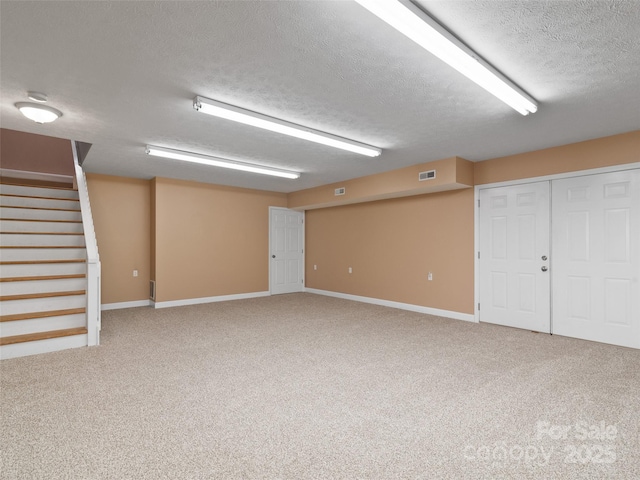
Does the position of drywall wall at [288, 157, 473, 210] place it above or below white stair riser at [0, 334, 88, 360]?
above

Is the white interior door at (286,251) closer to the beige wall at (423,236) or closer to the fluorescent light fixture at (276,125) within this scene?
the beige wall at (423,236)

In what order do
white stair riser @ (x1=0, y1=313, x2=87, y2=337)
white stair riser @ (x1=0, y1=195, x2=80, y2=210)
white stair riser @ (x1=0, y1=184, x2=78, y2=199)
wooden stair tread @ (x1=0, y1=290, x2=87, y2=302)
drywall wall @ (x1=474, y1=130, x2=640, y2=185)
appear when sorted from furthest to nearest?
white stair riser @ (x1=0, y1=184, x2=78, y2=199) → white stair riser @ (x1=0, y1=195, x2=80, y2=210) → drywall wall @ (x1=474, y1=130, x2=640, y2=185) → wooden stair tread @ (x1=0, y1=290, x2=87, y2=302) → white stair riser @ (x1=0, y1=313, x2=87, y2=337)

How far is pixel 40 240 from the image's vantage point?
479 centimetres

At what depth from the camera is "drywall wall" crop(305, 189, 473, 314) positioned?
554cm

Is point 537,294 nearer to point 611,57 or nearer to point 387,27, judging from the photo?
point 611,57

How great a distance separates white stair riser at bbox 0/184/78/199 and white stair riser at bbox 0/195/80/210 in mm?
205

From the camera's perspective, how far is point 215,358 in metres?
3.65

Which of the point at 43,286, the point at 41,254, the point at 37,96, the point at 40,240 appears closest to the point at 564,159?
the point at 37,96

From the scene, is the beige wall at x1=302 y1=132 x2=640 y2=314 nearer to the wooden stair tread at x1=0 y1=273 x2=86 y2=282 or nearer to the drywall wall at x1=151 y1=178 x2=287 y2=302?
the drywall wall at x1=151 y1=178 x2=287 y2=302

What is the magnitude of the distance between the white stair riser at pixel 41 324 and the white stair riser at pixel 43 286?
17.5 inches

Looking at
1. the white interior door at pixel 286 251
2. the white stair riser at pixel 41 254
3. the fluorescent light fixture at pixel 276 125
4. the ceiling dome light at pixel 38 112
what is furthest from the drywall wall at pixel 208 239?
the fluorescent light fixture at pixel 276 125

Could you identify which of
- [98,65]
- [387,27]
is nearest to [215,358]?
[98,65]

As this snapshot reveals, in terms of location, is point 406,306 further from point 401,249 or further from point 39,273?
point 39,273

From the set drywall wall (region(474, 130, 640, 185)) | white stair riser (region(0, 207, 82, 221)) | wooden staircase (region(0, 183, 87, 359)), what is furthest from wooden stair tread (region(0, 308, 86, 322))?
drywall wall (region(474, 130, 640, 185))
